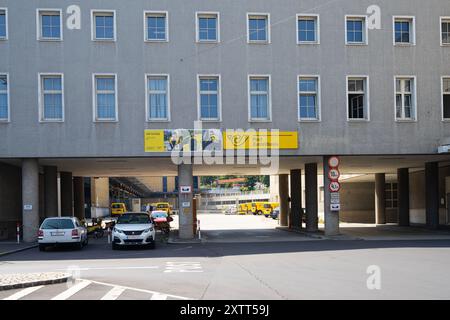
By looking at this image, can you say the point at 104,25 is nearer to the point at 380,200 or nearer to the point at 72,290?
the point at 72,290

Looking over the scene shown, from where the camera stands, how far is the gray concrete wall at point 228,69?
1168 inches

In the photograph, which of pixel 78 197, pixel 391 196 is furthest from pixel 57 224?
pixel 391 196

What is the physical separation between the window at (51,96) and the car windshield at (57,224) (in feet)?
19.1

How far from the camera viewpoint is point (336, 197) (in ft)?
104

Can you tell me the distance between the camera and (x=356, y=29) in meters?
32.0

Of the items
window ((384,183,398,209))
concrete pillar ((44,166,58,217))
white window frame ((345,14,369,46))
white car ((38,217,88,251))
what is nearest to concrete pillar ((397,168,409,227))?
window ((384,183,398,209))

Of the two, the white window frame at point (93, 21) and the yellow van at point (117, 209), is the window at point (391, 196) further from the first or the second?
the yellow van at point (117, 209)

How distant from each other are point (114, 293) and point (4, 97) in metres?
19.7

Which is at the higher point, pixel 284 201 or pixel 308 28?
pixel 308 28

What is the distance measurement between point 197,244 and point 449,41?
16.9 meters

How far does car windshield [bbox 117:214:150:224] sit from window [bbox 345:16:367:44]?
542 inches

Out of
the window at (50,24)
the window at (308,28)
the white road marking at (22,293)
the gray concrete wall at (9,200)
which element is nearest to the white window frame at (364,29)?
the window at (308,28)

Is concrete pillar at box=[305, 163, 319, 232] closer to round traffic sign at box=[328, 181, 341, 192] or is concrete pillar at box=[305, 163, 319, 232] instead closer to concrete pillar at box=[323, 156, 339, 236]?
concrete pillar at box=[323, 156, 339, 236]

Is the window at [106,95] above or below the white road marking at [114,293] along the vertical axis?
above
